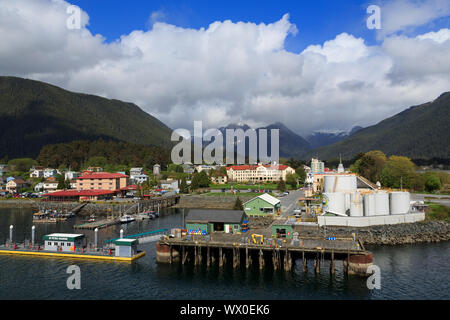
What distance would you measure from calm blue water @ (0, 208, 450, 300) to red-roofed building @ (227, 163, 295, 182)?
348ft

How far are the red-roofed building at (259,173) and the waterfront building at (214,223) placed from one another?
10366 cm

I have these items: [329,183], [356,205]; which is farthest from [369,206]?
[329,183]

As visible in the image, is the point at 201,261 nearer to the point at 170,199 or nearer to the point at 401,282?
the point at 401,282

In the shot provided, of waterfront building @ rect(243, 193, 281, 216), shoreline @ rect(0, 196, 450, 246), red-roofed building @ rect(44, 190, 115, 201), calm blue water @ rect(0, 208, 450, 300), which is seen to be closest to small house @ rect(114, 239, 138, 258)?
calm blue water @ rect(0, 208, 450, 300)

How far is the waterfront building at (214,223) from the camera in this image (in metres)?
47.5

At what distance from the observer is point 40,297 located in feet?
104

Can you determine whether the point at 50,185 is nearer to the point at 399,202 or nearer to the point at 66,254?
the point at 66,254

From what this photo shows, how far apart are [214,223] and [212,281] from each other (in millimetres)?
13410

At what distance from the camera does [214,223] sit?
A: 160ft

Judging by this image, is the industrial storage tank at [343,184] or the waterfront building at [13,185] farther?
the waterfront building at [13,185]

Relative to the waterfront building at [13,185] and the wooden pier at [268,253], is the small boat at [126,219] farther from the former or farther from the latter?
the waterfront building at [13,185]

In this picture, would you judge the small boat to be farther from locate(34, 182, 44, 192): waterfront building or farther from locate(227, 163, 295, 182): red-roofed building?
locate(227, 163, 295, 182): red-roofed building

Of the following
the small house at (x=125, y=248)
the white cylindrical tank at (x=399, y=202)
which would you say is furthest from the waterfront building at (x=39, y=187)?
the white cylindrical tank at (x=399, y=202)
